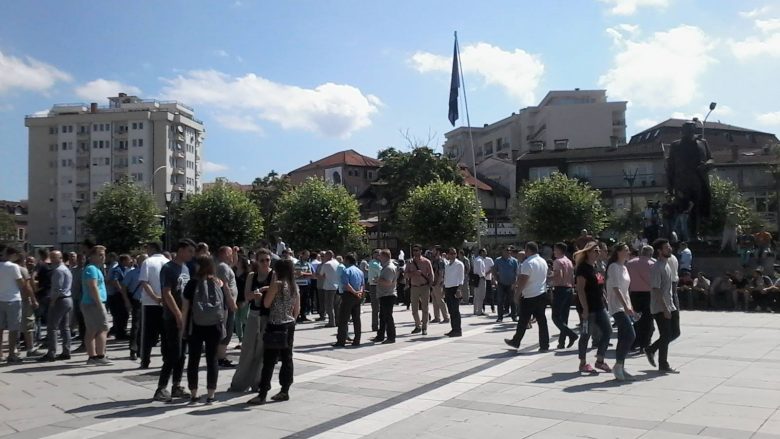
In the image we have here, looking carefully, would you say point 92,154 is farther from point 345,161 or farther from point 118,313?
point 118,313

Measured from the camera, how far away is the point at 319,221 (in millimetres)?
42438

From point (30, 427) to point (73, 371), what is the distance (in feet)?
12.1

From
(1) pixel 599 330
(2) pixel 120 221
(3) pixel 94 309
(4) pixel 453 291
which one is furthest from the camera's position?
(2) pixel 120 221

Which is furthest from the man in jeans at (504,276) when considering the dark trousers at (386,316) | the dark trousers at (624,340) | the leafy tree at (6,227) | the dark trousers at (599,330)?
the leafy tree at (6,227)

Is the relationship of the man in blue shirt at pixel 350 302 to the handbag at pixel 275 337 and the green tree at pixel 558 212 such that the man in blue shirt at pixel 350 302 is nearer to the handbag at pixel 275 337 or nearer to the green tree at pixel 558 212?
the handbag at pixel 275 337

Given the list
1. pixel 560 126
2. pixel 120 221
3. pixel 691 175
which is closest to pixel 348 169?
pixel 560 126

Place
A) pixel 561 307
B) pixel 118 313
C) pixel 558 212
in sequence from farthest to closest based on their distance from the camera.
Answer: pixel 558 212 < pixel 118 313 < pixel 561 307

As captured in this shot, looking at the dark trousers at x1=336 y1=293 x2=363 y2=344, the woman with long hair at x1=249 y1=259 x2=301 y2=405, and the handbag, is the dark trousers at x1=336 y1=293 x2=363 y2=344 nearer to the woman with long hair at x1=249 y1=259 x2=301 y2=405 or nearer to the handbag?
the woman with long hair at x1=249 y1=259 x2=301 y2=405

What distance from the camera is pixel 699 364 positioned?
A: 35.1 ft

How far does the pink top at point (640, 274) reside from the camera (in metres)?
11.3

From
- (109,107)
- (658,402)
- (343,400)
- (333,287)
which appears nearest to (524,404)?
(658,402)

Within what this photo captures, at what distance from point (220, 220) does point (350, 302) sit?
31.5 m

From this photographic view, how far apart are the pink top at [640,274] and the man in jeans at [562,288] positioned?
118 cm

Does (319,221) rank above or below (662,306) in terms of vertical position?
above
